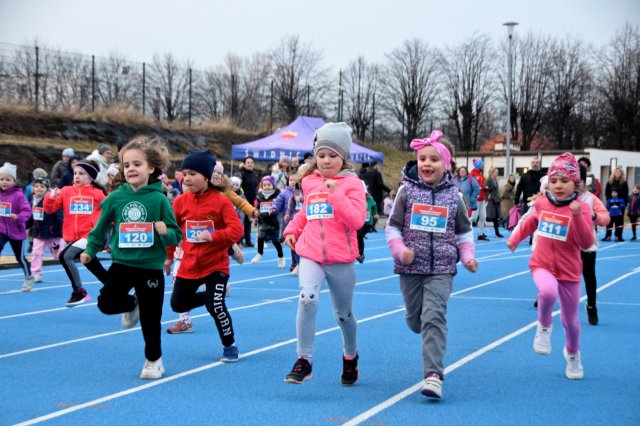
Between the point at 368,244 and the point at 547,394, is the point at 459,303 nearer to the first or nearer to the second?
the point at 547,394

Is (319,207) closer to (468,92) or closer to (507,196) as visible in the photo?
(507,196)

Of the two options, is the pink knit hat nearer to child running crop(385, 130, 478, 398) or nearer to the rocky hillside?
child running crop(385, 130, 478, 398)

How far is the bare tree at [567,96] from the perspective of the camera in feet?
234

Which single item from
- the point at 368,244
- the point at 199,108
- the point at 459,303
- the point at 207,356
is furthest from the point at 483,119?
the point at 207,356

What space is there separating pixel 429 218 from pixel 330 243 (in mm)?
743

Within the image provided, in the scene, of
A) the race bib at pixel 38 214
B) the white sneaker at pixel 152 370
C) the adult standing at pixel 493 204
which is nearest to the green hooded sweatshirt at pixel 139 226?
the white sneaker at pixel 152 370

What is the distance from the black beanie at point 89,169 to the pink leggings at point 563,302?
615 centimetres

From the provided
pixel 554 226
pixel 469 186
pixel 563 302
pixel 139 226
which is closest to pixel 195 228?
pixel 139 226

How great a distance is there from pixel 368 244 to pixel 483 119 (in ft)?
173

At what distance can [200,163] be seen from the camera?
24.6 ft

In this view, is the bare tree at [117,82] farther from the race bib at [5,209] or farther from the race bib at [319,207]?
the race bib at [319,207]

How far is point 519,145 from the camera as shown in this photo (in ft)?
250

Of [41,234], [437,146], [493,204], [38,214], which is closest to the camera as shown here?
[437,146]

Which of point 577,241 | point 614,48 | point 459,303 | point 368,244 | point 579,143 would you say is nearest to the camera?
point 577,241
